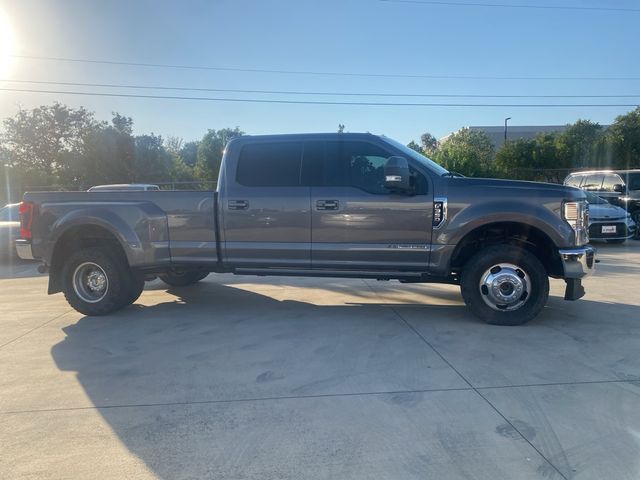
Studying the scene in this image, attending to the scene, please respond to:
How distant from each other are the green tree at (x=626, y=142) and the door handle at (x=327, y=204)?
32278 mm

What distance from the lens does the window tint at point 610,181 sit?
15.1 m

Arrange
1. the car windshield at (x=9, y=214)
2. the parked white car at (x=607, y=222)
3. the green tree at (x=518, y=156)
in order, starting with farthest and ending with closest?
the green tree at (x=518, y=156), the parked white car at (x=607, y=222), the car windshield at (x=9, y=214)

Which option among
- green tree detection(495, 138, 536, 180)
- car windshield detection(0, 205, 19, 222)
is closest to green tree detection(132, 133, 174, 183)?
car windshield detection(0, 205, 19, 222)

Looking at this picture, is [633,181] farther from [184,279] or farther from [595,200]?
[184,279]

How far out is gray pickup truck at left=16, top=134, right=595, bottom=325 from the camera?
217 inches

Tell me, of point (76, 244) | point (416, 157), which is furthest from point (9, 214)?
point (416, 157)

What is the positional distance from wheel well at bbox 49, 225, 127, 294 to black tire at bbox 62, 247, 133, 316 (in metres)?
0.11

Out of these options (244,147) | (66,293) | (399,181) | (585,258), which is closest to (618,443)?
(585,258)

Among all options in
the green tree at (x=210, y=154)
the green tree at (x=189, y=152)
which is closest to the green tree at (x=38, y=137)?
the green tree at (x=210, y=154)

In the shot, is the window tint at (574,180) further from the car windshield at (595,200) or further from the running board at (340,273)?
the running board at (340,273)

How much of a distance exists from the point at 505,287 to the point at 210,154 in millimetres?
45820

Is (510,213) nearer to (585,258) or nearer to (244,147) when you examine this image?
(585,258)

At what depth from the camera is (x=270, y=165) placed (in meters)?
6.16

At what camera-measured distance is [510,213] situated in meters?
5.41
